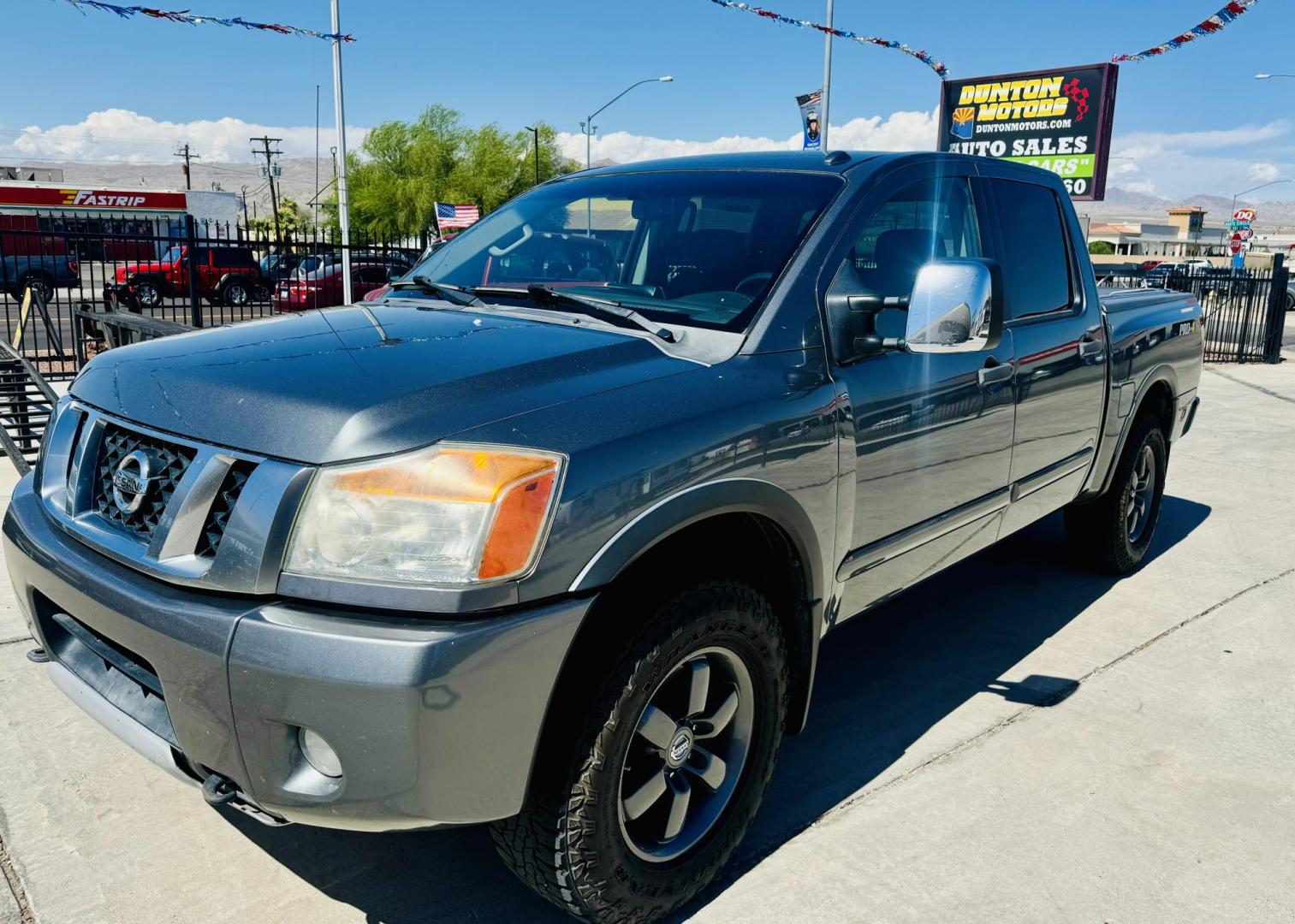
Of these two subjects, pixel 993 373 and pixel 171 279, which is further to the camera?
pixel 171 279

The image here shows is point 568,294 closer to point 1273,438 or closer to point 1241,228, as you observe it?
Result: point 1273,438

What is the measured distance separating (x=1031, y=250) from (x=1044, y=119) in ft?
65.1

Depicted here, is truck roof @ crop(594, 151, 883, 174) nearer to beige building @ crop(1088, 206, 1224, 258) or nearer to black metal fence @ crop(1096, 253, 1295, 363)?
black metal fence @ crop(1096, 253, 1295, 363)

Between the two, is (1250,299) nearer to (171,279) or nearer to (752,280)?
(752,280)

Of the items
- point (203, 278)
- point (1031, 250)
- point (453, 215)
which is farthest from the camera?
point (203, 278)

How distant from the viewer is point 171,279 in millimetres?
18766

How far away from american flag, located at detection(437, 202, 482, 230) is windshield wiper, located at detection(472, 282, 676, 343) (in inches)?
819

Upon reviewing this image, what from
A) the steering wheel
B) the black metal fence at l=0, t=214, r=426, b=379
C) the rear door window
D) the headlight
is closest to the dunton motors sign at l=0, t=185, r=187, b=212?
the black metal fence at l=0, t=214, r=426, b=379

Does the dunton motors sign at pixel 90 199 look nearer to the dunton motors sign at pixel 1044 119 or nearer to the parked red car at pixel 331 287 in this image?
the parked red car at pixel 331 287

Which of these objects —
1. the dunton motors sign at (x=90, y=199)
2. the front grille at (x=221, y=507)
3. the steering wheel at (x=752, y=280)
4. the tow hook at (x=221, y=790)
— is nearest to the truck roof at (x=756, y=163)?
the steering wheel at (x=752, y=280)

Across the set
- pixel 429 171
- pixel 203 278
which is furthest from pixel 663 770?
pixel 429 171

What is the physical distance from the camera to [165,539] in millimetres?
2033

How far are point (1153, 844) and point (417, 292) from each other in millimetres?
2683

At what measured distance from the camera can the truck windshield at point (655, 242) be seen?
2.80 m
